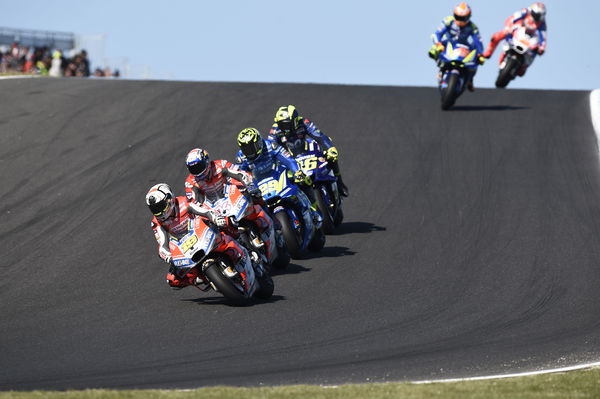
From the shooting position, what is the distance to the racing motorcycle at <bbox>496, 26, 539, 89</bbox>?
26.7 metres

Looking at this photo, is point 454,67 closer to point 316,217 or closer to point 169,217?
point 316,217

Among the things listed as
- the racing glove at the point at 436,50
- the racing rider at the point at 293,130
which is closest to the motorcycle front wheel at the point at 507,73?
the racing glove at the point at 436,50

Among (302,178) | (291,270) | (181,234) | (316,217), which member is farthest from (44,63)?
(181,234)

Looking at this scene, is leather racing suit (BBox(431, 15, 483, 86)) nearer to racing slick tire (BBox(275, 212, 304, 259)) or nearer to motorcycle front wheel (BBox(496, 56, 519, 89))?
motorcycle front wheel (BBox(496, 56, 519, 89))

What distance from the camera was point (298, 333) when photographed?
443 inches

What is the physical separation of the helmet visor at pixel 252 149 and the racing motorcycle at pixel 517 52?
13481mm

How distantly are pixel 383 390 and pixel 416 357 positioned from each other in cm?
162

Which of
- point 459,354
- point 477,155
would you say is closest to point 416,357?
point 459,354

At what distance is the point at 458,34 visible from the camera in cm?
2523

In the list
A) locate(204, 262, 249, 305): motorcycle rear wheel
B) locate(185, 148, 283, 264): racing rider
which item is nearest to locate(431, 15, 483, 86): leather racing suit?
locate(185, 148, 283, 264): racing rider

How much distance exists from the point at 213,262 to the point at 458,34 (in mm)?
14418

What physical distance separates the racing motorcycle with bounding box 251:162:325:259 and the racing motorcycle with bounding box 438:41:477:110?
35.0 feet

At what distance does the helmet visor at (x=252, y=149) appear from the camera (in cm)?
1470

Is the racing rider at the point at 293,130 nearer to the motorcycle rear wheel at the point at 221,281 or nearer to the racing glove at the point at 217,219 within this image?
the racing glove at the point at 217,219
